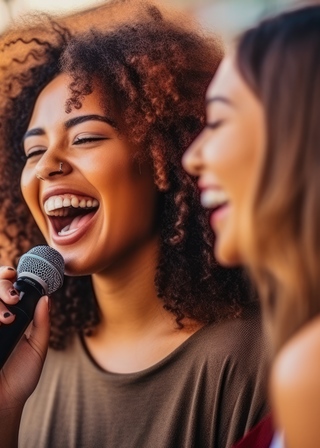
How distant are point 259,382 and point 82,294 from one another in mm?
481

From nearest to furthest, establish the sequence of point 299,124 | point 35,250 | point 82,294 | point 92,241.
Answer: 1. point 299,124
2. point 35,250
3. point 92,241
4. point 82,294

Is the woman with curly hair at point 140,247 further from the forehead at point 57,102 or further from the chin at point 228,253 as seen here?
the chin at point 228,253

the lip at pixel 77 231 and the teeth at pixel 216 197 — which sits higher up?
the teeth at pixel 216 197

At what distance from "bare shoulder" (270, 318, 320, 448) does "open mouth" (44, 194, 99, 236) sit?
794mm

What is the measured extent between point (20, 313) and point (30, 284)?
0.20 ft

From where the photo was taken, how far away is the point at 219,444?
1505 millimetres

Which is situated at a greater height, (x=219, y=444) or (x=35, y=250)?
(x=35, y=250)

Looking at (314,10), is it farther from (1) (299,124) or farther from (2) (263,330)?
(2) (263,330)

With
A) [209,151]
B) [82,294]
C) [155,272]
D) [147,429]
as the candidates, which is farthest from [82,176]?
[209,151]

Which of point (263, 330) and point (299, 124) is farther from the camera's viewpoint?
point (263, 330)

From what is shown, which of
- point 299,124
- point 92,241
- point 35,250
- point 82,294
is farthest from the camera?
point 82,294

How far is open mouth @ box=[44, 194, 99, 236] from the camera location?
154 centimetres

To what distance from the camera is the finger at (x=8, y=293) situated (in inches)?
52.0

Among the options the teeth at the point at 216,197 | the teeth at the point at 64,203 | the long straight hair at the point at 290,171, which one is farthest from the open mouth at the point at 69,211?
the long straight hair at the point at 290,171
